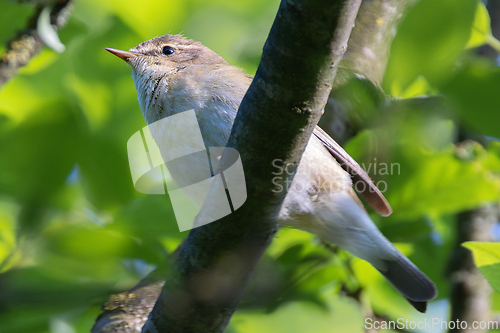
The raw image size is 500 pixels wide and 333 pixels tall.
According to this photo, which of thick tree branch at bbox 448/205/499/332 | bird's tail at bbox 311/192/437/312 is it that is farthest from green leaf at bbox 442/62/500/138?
thick tree branch at bbox 448/205/499/332

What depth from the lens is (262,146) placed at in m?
1.50

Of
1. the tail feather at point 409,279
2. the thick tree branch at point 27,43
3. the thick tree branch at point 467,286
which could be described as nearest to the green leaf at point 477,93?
the tail feather at point 409,279

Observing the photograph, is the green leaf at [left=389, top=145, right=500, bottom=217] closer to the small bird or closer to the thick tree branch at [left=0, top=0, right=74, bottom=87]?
the small bird

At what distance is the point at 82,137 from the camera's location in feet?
7.07

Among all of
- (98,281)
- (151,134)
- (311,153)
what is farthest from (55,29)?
(311,153)

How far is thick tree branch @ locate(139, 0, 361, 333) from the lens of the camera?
4.11 feet

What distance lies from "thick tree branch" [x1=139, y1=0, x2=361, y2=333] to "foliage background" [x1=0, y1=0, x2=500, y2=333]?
1.54 feet

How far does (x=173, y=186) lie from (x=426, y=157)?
150cm

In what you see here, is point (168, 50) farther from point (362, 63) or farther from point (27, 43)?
point (362, 63)

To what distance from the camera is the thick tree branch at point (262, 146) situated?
1252 millimetres

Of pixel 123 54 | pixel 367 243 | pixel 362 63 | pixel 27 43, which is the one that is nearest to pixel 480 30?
pixel 362 63

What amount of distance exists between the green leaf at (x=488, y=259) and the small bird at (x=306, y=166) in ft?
2.88

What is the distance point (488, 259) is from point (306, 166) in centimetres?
125

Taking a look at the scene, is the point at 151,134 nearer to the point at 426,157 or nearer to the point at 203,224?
the point at 203,224
